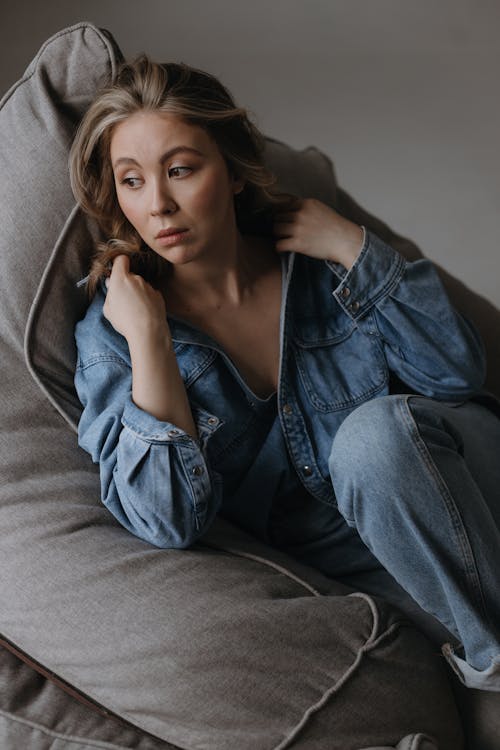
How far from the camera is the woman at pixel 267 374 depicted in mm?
1201

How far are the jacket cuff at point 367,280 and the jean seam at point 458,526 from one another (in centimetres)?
33

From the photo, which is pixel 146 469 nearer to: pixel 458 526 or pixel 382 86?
pixel 458 526

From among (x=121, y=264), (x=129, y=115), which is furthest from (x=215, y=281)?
(x=129, y=115)

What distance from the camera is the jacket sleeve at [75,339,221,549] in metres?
1.26

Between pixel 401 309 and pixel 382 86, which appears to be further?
pixel 382 86

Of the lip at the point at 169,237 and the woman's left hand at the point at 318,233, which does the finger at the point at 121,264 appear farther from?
the woman's left hand at the point at 318,233

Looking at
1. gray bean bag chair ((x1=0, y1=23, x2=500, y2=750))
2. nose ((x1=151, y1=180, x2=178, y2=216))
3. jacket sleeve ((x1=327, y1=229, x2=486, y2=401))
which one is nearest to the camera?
gray bean bag chair ((x1=0, y1=23, x2=500, y2=750))

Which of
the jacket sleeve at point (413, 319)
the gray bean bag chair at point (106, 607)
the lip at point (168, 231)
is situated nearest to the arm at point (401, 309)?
the jacket sleeve at point (413, 319)

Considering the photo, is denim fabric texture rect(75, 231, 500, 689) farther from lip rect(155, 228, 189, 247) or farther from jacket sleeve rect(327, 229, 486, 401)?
lip rect(155, 228, 189, 247)

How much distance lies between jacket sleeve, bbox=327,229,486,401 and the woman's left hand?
2 cm

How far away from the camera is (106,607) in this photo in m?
1.23

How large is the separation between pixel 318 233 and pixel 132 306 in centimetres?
34

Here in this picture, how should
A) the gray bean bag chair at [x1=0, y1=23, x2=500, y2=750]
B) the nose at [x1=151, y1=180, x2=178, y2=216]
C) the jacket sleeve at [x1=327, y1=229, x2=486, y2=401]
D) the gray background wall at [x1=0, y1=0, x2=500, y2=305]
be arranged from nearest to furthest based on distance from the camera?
the gray bean bag chair at [x1=0, y1=23, x2=500, y2=750] < the nose at [x1=151, y1=180, x2=178, y2=216] < the jacket sleeve at [x1=327, y1=229, x2=486, y2=401] < the gray background wall at [x1=0, y1=0, x2=500, y2=305]

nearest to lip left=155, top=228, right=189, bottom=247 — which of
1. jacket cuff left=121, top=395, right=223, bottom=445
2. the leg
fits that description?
jacket cuff left=121, top=395, right=223, bottom=445
